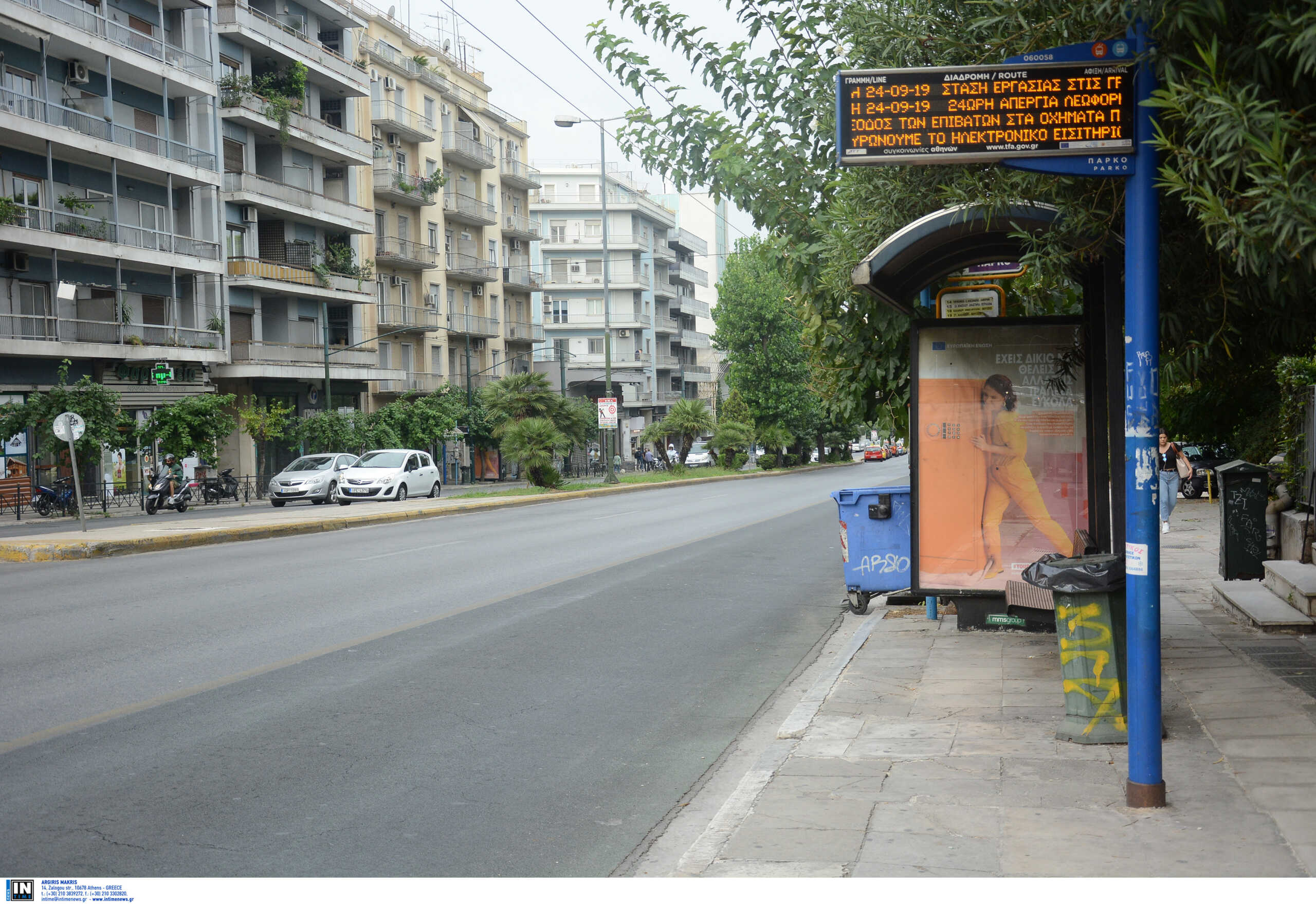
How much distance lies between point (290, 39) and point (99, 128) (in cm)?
1200

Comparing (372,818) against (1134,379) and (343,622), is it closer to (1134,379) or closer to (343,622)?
(1134,379)

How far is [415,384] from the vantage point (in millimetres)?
58438

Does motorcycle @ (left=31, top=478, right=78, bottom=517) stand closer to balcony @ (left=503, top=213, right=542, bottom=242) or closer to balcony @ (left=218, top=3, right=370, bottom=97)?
balcony @ (left=218, top=3, right=370, bottom=97)

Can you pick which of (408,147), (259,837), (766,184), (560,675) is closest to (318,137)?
(408,147)

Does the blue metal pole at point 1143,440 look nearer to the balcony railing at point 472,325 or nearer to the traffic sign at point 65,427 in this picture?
the traffic sign at point 65,427

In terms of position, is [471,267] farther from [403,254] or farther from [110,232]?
[110,232]

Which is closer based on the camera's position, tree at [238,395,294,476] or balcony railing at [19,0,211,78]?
balcony railing at [19,0,211,78]

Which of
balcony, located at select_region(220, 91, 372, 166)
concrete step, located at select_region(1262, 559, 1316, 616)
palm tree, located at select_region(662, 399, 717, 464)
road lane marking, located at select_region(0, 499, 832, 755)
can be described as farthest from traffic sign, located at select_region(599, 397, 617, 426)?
concrete step, located at select_region(1262, 559, 1316, 616)

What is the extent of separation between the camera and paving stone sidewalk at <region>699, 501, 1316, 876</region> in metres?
4.32

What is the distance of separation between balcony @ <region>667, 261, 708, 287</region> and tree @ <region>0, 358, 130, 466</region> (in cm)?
6621

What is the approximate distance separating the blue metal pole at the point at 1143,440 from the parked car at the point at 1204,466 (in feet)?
75.9

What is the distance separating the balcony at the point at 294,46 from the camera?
43.9 meters

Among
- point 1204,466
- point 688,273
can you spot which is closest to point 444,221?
point 688,273

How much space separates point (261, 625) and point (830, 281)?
5647 millimetres
